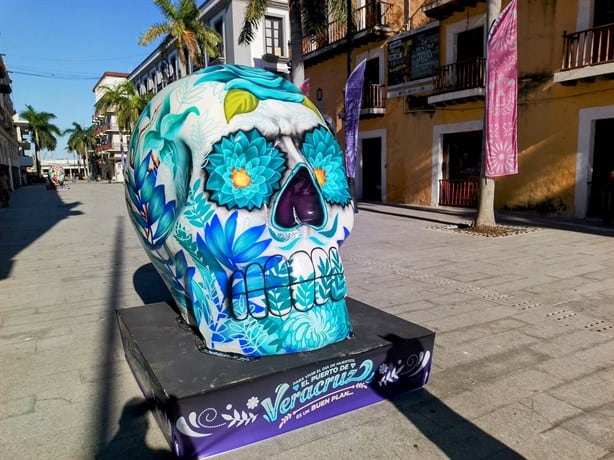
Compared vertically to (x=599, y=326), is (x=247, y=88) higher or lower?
higher

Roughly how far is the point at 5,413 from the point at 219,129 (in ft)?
7.23

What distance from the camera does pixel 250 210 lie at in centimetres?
237

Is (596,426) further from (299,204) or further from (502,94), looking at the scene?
(502,94)

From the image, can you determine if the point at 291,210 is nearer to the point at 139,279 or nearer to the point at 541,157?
the point at 139,279

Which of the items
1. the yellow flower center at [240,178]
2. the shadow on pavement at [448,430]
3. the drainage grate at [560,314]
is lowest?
the drainage grate at [560,314]

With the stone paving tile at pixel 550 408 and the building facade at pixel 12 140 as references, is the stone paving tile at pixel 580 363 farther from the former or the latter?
the building facade at pixel 12 140

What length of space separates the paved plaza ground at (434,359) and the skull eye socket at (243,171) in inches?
51.8

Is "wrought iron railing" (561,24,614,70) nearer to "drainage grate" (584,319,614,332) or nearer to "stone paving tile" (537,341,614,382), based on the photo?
"drainage grate" (584,319,614,332)

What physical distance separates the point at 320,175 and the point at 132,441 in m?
1.80

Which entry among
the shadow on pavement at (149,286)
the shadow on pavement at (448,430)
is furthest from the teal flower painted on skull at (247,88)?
the shadow on pavement at (149,286)

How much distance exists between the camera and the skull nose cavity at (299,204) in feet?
7.99

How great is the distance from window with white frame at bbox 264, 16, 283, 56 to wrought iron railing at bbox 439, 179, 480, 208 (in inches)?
578

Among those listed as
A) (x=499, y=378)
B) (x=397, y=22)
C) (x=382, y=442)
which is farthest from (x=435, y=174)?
(x=382, y=442)

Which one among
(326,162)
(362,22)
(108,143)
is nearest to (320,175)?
(326,162)
